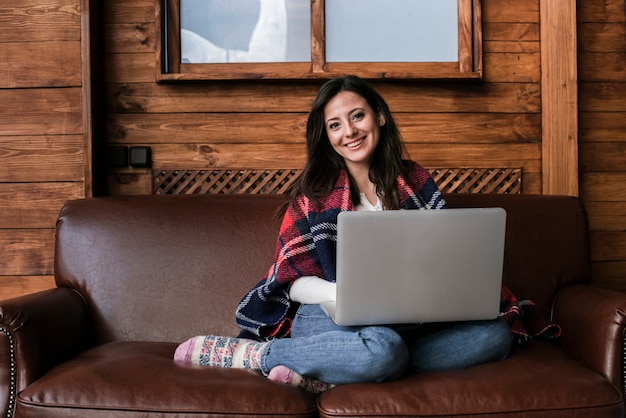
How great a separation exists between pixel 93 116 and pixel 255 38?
64cm

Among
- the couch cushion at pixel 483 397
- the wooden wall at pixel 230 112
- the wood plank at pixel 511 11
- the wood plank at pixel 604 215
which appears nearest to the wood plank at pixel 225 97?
the wooden wall at pixel 230 112

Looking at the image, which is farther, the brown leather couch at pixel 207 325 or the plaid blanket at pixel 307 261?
the plaid blanket at pixel 307 261

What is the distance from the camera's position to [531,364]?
1516 millimetres

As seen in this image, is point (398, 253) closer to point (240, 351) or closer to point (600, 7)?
point (240, 351)

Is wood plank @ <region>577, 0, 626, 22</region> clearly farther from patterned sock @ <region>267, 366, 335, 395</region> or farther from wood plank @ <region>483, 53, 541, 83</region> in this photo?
patterned sock @ <region>267, 366, 335, 395</region>

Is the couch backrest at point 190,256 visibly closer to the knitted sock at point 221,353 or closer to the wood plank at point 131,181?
the knitted sock at point 221,353

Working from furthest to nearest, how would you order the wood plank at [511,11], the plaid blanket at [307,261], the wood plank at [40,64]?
the wood plank at [511,11] < the wood plank at [40,64] < the plaid blanket at [307,261]

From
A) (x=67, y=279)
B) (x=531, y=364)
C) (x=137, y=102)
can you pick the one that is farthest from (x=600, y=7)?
(x=67, y=279)

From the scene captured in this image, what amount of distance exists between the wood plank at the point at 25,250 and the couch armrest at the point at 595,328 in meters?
1.71

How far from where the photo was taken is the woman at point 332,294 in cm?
146

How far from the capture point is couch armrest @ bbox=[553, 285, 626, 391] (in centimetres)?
151

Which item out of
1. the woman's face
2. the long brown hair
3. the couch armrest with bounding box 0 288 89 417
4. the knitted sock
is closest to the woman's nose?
the woman's face

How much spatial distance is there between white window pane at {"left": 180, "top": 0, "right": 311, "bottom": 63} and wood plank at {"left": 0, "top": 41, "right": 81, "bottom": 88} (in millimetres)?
385

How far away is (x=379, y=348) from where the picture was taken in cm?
140
